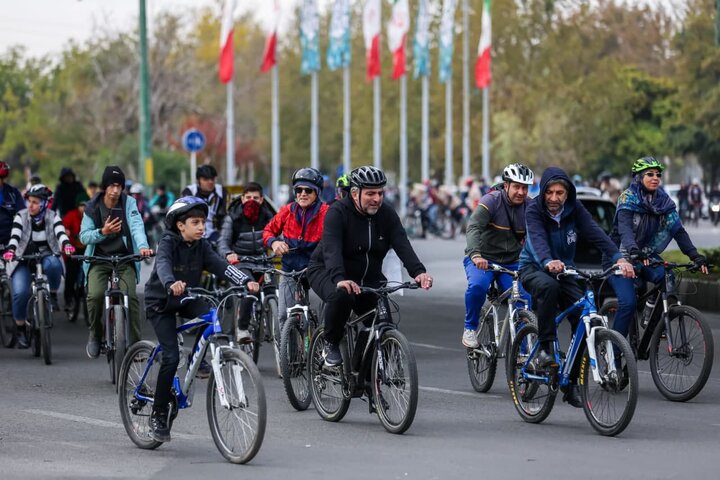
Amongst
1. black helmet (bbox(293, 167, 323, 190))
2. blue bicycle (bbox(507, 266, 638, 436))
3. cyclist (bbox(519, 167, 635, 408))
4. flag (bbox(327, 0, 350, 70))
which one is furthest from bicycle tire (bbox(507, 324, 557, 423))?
flag (bbox(327, 0, 350, 70))

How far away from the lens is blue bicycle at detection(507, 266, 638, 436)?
9.84 metres

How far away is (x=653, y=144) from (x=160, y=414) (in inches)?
2836

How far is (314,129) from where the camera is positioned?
213 ft

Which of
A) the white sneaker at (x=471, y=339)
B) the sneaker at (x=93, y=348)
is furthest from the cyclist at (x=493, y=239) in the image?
the sneaker at (x=93, y=348)

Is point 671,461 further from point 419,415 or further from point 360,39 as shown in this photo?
point 360,39

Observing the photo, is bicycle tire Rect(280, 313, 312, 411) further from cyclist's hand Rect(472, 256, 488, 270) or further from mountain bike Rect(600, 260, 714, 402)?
mountain bike Rect(600, 260, 714, 402)

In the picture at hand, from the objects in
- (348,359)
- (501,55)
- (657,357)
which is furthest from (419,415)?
(501,55)

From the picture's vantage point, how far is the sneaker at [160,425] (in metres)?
9.48

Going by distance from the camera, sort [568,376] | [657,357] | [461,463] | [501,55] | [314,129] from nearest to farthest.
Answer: [461,463]
[568,376]
[657,357]
[314,129]
[501,55]

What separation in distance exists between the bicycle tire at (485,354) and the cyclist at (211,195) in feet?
15.7

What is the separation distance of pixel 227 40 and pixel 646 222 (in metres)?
36.0

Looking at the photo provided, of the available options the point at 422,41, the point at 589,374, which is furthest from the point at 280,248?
the point at 422,41

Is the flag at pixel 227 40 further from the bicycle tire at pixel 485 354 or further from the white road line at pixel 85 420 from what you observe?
the white road line at pixel 85 420

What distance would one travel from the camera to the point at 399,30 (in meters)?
59.6
